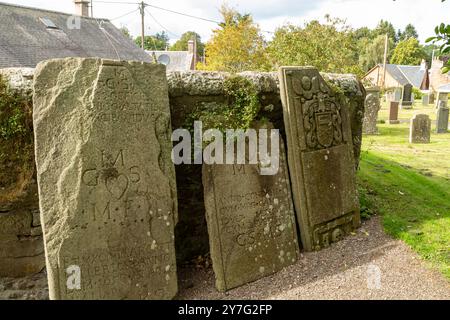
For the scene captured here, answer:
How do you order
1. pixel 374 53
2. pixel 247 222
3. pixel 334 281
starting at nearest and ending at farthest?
pixel 334 281
pixel 247 222
pixel 374 53

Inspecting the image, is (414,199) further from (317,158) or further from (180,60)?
(180,60)

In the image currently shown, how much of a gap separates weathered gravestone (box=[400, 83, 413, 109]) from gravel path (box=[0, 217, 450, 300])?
24.5 meters

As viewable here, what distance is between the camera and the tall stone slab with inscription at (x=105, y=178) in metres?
2.92

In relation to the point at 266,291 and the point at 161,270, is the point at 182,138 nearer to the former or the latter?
the point at 161,270

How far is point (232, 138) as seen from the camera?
3855 mm

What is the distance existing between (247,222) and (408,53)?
192 ft

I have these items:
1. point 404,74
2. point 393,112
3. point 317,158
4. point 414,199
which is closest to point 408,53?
point 404,74

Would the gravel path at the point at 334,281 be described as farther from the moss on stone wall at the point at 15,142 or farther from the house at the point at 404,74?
the house at the point at 404,74

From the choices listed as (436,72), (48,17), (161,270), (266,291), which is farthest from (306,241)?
(436,72)

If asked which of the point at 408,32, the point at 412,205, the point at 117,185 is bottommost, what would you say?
the point at 412,205

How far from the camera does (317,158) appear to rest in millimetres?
4305

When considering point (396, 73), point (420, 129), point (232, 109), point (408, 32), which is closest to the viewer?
point (232, 109)

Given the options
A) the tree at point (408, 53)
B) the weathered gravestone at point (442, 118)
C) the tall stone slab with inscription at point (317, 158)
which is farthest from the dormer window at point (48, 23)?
the tree at point (408, 53)
